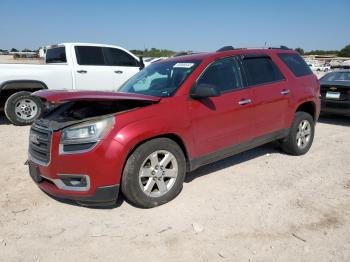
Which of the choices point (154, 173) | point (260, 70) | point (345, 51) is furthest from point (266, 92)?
point (345, 51)

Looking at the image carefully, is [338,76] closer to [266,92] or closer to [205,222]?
[266,92]

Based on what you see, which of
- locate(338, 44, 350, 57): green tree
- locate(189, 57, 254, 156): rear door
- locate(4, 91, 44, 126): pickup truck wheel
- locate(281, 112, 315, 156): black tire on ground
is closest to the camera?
locate(189, 57, 254, 156): rear door

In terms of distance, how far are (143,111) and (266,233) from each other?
1.75m

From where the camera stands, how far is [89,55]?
362 inches

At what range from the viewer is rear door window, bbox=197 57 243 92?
4.38 meters

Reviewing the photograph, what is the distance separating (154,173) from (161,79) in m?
1.44

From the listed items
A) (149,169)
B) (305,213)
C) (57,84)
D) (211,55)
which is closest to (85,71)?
(57,84)

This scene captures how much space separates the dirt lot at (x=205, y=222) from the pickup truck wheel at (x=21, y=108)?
3176mm

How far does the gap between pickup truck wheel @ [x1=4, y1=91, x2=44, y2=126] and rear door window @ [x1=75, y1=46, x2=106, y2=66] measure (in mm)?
Answer: 1655

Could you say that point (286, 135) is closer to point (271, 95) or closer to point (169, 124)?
point (271, 95)

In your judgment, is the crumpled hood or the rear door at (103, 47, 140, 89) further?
the rear door at (103, 47, 140, 89)

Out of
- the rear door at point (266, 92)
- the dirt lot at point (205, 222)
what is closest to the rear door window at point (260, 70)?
the rear door at point (266, 92)

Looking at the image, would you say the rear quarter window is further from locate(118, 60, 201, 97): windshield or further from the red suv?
locate(118, 60, 201, 97): windshield

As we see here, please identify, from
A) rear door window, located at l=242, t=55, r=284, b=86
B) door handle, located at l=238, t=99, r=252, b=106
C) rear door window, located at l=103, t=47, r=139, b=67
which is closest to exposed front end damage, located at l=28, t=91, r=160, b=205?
door handle, located at l=238, t=99, r=252, b=106
